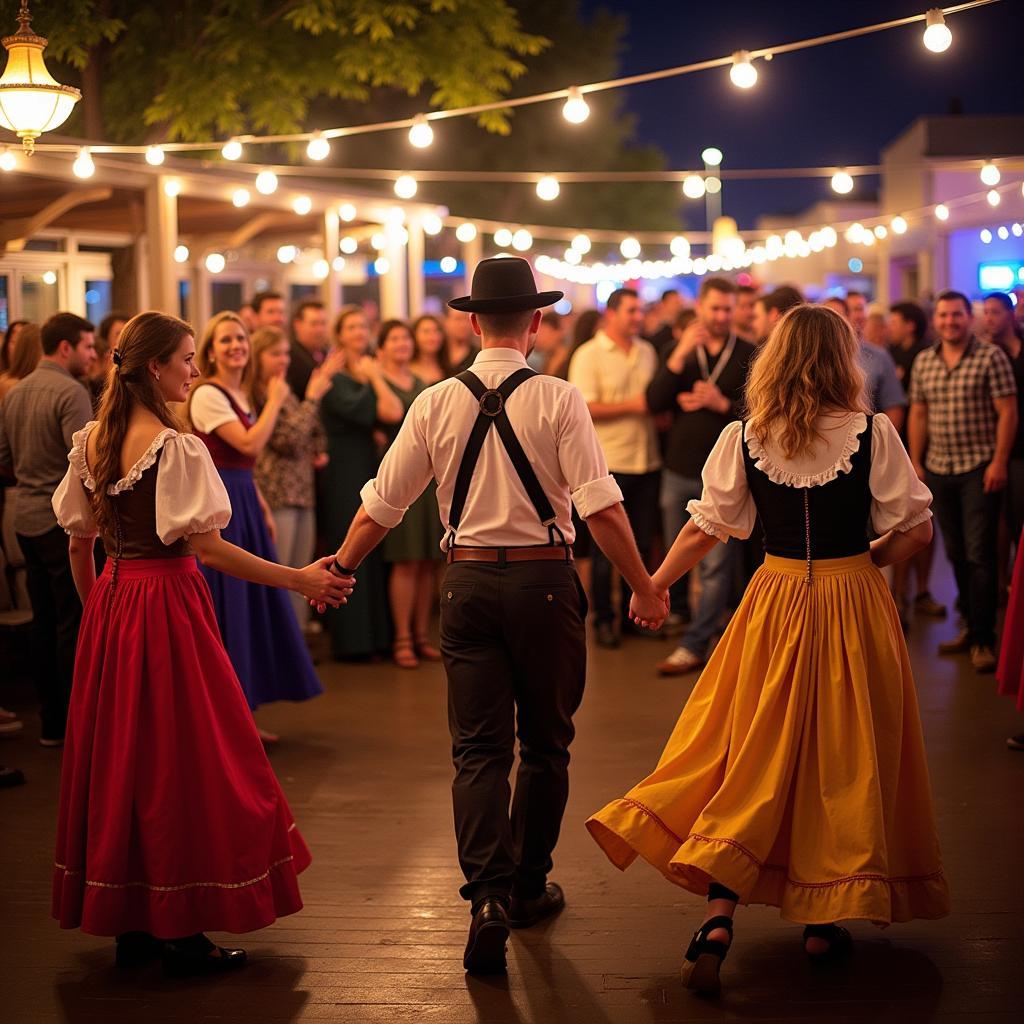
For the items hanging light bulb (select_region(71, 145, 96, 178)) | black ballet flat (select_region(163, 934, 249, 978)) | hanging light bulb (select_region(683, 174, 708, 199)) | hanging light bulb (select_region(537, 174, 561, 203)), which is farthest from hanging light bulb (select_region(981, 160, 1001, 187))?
black ballet flat (select_region(163, 934, 249, 978))

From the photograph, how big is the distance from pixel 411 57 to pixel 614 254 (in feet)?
64.1

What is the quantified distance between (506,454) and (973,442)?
14.5 ft

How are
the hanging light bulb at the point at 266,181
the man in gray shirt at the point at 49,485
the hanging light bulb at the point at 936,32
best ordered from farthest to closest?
the hanging light bulb at the point at 266,181 → the man in gray shirt at the point at 49,485 → the hanging light bulb at the point at 936,32

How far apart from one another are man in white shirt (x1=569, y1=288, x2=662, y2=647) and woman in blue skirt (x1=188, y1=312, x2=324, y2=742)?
8.12 feet

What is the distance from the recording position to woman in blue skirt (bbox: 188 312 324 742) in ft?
19.0

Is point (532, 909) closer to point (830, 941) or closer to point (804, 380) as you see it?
point (830, 941)

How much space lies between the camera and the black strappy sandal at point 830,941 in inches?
144

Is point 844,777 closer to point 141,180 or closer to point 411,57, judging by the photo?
point 141,180

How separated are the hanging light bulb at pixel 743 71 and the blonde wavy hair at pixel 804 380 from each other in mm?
2993

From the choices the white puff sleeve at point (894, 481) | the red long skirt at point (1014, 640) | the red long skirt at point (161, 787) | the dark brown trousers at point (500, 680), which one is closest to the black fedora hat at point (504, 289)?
the dark brown trousers at point (500, 680)

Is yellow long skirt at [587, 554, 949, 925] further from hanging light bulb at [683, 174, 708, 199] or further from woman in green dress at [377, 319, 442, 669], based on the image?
hanging light bulb at [683, 174, 708, 199]

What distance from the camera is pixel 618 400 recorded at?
813 cm

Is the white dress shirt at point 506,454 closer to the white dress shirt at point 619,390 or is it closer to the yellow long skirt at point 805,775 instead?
the yellow long skirt at point 805,775

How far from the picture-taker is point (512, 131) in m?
29.0
